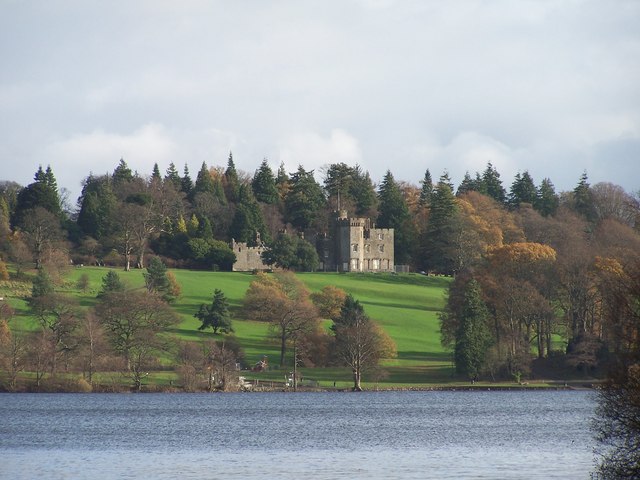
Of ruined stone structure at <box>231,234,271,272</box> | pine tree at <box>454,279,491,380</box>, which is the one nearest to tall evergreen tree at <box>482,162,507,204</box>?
ruined stone structure at <box>231,234,271,272</box>

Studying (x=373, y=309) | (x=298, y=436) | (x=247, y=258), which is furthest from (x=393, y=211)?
(x=298, y=436)

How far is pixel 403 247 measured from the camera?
144750 millimetres

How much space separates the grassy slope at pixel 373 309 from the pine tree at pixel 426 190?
25.7 m

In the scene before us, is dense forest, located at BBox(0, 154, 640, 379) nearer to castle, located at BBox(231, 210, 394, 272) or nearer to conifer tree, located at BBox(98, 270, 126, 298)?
castle, located at BBox(231, 210, 394, 272)

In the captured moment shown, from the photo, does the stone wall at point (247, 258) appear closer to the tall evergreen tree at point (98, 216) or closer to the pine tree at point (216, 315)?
the tall evergreen tree at point (98, 216)

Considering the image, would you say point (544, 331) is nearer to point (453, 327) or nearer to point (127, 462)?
Result: point (453, 327)

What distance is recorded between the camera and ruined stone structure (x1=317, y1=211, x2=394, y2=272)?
5546 inches

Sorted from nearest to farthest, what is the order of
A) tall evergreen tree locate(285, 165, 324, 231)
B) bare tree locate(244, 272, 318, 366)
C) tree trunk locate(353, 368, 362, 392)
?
tree trunk locate(353, 368, 362, 392) → bare tree locate(244, 272, 318, 366) → tall evergreen tree locate(285, 165, 324, 231)

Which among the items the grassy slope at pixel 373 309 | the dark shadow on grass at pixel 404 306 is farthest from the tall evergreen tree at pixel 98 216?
the dark shadow on grass at pixel 404 306

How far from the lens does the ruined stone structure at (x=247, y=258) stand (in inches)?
5246

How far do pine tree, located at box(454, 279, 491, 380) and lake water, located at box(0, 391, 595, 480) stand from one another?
4.22m

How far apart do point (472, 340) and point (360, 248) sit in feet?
199

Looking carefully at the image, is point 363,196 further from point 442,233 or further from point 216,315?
point 216,315

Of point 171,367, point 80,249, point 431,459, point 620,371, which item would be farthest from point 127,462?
point 80,249
